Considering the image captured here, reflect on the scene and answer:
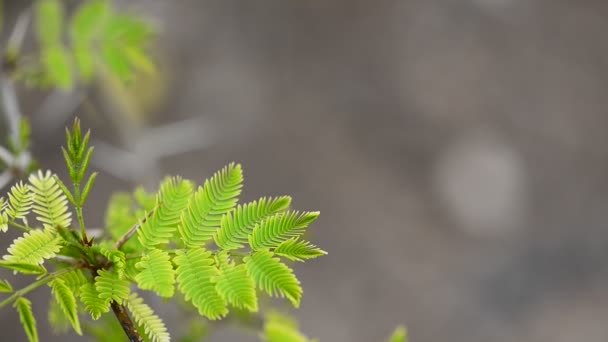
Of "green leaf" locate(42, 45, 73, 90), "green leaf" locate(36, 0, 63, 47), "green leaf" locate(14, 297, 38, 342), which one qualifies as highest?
"green leaf" locate(36, 0, 63, 47)

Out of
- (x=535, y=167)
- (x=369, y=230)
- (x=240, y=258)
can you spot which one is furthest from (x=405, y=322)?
(x=240, y=258)

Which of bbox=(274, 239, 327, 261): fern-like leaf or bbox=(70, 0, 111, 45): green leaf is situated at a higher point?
bbox=(70, 0, 111, 45): green leaf

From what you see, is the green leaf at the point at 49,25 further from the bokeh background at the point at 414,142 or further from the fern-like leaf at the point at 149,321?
the bokeh background at the point at 414,142

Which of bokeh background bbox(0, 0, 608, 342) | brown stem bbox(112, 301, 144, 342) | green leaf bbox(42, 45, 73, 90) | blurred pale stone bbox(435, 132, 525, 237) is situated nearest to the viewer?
brown stem bbox(112, 301, 144, 342)

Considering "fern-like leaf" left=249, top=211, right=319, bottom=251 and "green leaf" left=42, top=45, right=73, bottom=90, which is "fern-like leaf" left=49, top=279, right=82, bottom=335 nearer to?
"fern-like leaf" left=249, top=211, right=319, bottom=251

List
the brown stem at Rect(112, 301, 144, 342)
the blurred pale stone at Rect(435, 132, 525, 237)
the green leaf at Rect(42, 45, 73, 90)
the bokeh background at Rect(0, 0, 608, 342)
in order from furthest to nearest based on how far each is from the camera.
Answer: the blurred pale stone at Rect(435, 132, 525, 237)
the bokeh background at Rect(0, 0, 608, 342)
the green leaf at Rect(42, 45, 73, 90)
the brown stem at Rect(112, 301, 144, 342)

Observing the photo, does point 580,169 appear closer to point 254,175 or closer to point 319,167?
point 319,167

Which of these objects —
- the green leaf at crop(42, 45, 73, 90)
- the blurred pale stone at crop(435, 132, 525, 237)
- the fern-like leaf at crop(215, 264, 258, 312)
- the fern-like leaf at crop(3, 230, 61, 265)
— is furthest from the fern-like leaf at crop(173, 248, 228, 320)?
the blurred pale stone at crop(435, 132, 525, 237)

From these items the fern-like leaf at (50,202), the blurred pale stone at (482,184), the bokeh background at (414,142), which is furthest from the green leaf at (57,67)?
the blurred pale stone at (482,184)
